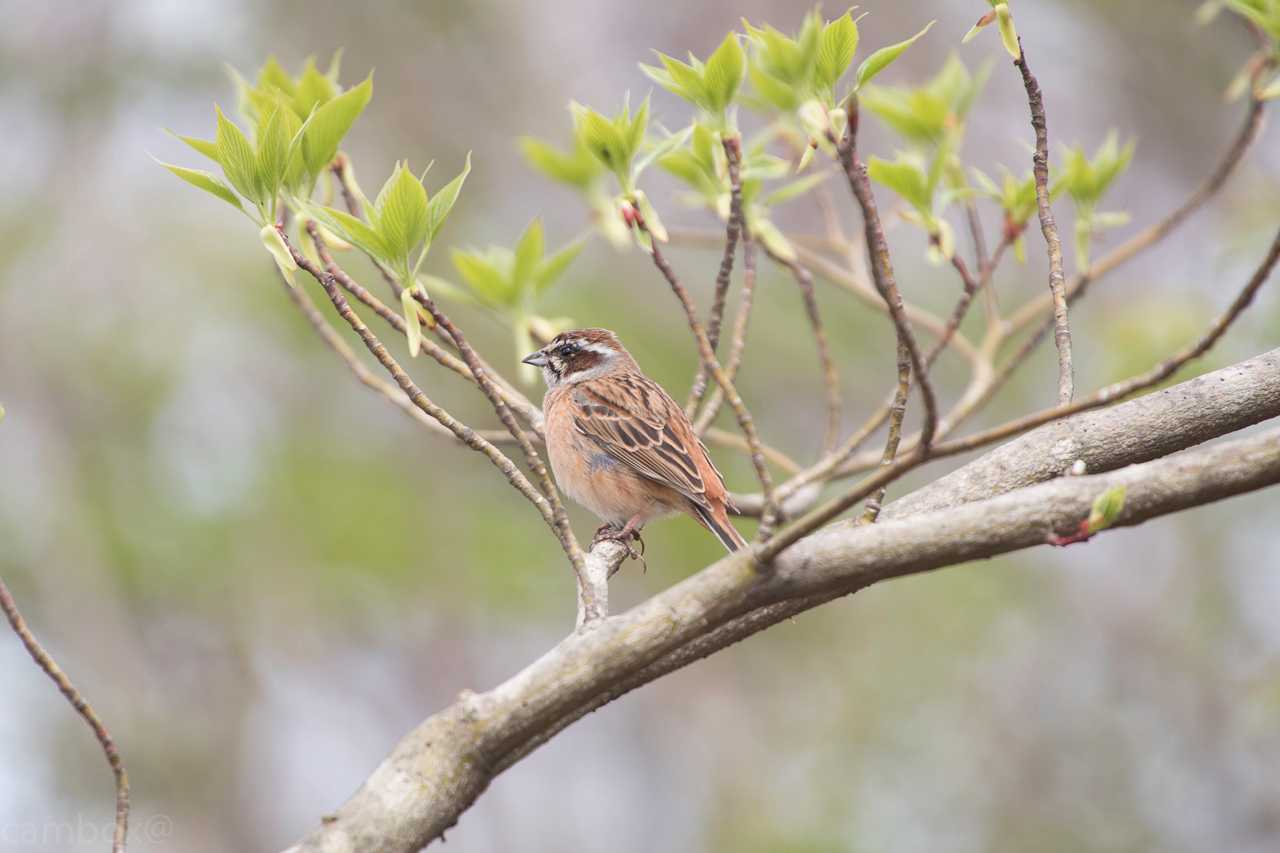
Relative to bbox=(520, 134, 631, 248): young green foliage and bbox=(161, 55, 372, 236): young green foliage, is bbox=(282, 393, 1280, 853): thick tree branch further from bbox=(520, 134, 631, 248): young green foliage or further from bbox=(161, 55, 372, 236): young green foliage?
bbox=(520, 134, 631, 248): young green foliage

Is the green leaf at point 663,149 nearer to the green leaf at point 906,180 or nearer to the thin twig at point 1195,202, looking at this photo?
the green leaf at point 906,180

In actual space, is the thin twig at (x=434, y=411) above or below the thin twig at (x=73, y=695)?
above

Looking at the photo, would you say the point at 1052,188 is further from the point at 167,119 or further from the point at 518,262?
the point at 167,119

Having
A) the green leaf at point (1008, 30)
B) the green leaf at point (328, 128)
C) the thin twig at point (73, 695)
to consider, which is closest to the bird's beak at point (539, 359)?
the green leaf at point (328, 128)

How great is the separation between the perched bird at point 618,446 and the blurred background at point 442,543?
1.15m

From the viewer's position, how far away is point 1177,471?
2.11 meters

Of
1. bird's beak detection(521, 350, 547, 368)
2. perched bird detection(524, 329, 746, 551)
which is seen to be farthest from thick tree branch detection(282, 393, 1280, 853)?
bird's beak detection(521, 350, 547, 368)

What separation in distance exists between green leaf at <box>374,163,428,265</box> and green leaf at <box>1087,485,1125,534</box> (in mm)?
1452

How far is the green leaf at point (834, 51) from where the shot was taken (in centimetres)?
275

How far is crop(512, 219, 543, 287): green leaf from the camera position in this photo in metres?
3.75

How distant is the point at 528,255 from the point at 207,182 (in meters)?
1.25

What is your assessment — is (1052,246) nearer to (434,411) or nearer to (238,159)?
(434,411)

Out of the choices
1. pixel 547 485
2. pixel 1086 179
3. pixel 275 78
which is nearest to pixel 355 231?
pixel 547 485

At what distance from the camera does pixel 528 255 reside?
383cm
